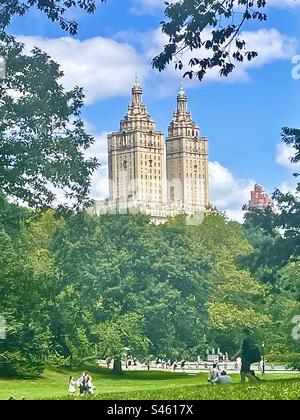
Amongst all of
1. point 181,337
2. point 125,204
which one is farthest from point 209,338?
point 125,204

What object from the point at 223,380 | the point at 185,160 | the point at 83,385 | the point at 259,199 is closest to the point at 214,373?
the point at 223,380

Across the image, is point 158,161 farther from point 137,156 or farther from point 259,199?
point 259,199

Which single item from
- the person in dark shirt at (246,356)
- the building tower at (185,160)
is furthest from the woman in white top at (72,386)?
the building tower at (185,160)

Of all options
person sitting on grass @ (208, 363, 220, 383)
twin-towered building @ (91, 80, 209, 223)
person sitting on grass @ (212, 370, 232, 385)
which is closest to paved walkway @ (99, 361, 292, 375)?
person sitting on grass @ (208, 363, 220, 383)

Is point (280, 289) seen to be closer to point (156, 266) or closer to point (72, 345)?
point (156, 266)

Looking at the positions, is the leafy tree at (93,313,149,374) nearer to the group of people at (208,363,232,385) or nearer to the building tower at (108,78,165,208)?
the group of people at (208,363,232,385)

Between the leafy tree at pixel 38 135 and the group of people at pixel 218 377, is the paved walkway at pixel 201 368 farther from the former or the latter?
the leafy tree at pixel 38 135

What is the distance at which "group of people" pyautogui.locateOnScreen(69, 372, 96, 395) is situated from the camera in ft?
29.2

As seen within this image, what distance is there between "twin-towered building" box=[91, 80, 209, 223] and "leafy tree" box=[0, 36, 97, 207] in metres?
0.30

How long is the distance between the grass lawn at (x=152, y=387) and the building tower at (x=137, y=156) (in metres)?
1.78

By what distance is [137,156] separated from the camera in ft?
30.4

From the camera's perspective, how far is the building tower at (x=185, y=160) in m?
9.27

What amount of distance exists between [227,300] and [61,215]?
6.34ft

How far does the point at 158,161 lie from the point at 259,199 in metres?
1.13
